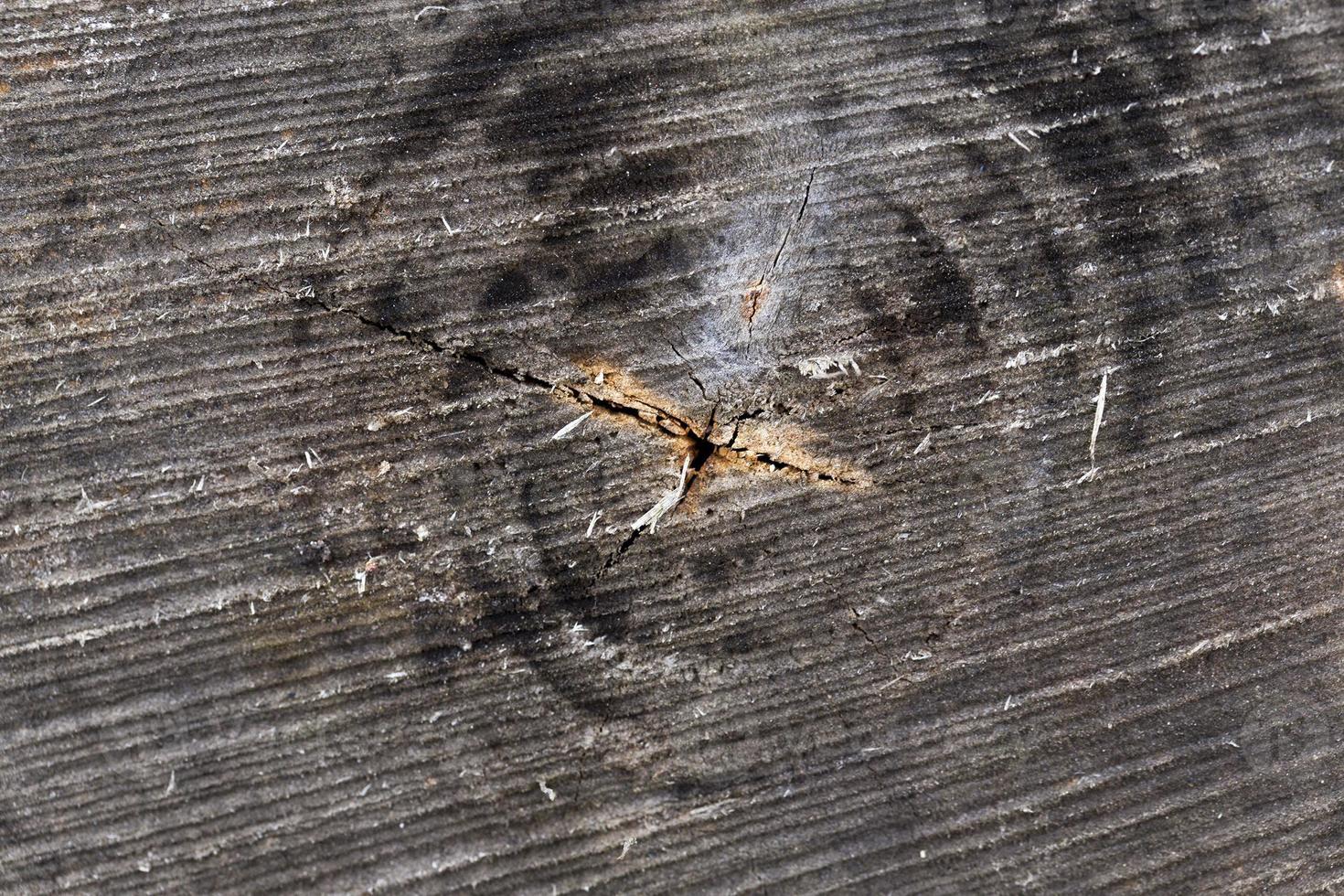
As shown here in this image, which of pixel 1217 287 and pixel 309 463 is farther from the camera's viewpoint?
pixel 1217 287

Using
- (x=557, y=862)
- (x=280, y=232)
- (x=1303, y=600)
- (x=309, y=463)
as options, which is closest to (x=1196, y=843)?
(x=1303, y=600)

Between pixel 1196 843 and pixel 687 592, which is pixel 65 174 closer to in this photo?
pixel 687 592

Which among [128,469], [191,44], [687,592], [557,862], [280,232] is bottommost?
[557,862]

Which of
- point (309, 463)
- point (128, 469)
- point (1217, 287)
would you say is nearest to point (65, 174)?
point (128, 469)

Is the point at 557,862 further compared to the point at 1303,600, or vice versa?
the point at 1303,600

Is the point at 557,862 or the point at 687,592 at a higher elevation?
the point at 687,592

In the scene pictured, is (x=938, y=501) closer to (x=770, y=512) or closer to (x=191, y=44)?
(x=770, y=512)
